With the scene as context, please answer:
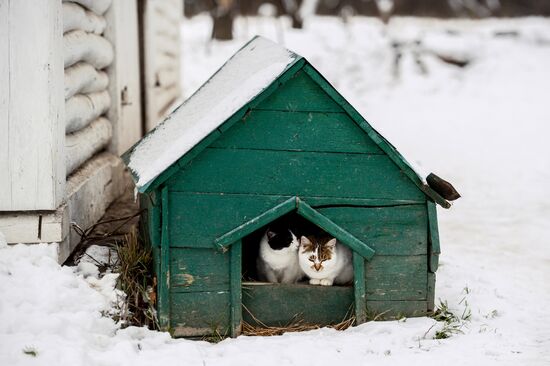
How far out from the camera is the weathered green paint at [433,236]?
4051 mm

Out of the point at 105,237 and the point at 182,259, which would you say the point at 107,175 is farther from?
the point at 182,259

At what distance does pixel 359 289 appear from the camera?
412 centimetres

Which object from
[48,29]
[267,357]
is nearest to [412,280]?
[267,357]

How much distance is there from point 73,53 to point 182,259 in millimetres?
1743

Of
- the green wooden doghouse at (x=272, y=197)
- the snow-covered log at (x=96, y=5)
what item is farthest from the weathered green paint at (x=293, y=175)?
the snow-covered log at (x=96, y=5)

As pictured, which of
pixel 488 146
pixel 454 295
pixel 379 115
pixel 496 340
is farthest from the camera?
pixel 379 115

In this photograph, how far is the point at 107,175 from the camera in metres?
5.85

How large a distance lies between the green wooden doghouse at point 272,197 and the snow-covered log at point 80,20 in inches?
50.5

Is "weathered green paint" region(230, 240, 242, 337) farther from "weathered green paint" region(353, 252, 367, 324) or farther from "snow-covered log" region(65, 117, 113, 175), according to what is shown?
"snow-covered log" region(65, 117, 113, 175)

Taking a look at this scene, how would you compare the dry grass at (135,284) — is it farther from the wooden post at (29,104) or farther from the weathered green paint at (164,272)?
the wooden post at (29,104)

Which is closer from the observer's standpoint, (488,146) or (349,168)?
(349,168)

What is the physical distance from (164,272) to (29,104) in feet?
3.98

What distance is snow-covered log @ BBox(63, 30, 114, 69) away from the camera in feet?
15.4

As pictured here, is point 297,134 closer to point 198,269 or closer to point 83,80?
point 198,269
